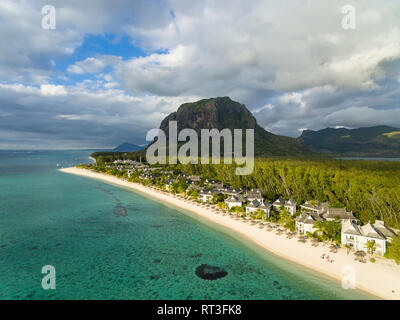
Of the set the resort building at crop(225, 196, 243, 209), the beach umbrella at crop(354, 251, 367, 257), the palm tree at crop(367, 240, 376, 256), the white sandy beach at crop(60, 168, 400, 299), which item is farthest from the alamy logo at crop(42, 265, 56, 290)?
the palm tree at crop(367, 240, 376, 256)

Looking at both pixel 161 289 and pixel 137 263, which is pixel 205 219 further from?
pixel 161 289

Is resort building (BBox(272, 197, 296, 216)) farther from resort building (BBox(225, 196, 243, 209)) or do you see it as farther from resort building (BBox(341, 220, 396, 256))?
resort building (BBox(341, 220, 396, 256))

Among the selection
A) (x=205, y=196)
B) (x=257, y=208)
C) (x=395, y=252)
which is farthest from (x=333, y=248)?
(x=205, y=196)

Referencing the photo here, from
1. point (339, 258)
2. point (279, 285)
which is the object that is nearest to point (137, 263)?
point (279, 285)

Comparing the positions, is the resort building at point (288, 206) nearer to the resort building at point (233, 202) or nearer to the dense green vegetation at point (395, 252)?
the resort building at point (233, 202)

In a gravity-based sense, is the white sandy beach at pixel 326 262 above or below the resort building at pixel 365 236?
below

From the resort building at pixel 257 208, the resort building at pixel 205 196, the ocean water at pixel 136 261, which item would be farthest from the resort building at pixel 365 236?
the resort building at pixel 205 196
